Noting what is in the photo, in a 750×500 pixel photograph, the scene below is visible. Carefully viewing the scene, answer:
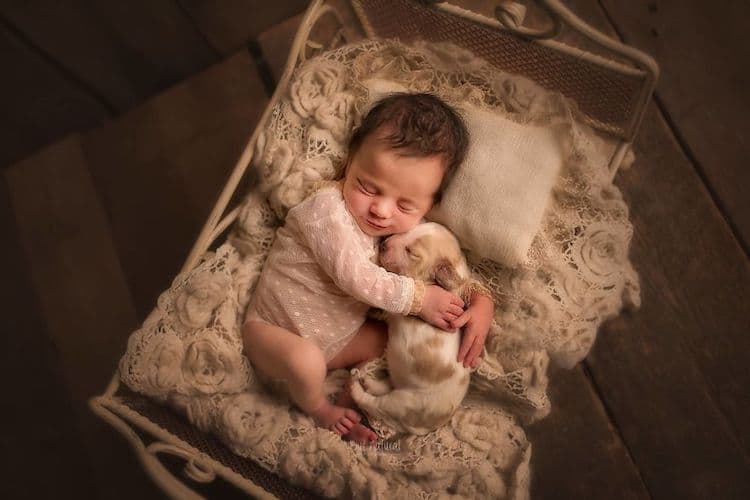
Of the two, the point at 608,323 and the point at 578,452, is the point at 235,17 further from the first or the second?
the point at 578,452

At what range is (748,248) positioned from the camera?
1305mm

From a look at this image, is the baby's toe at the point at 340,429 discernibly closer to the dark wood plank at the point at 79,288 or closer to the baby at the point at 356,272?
the baby at the point at 356,272

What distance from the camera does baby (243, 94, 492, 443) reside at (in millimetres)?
930

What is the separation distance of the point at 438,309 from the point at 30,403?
92 centimetres

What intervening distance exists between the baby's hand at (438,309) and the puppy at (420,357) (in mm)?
12

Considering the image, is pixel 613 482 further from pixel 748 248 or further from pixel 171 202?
pixel 171 202

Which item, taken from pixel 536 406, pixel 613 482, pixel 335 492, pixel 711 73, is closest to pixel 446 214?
pixel 536 406

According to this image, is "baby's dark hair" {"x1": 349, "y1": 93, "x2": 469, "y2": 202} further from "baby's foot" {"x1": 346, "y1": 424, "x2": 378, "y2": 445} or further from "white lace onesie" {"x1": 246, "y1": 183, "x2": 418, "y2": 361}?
"baby's foot" {"x1": 346, "y1": 424, "x2": 378, "y2": 445}

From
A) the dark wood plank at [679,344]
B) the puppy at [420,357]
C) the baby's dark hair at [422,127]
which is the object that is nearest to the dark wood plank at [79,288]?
the puppy at [420,357]

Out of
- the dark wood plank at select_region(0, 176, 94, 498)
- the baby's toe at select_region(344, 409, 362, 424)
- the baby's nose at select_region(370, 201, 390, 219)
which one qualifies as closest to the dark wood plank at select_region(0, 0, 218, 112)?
the dark wood plank at select_region(0, 176, 94, 498)

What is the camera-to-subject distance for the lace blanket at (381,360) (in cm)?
95

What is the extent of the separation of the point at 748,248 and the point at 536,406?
69 centimetres

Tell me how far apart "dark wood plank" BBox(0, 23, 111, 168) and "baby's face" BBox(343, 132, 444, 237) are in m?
0.77

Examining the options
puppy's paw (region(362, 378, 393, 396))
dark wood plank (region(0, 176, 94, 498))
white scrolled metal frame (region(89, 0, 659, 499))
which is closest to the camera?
white scrolled metal frame (region(89, 0, 659, 499))
